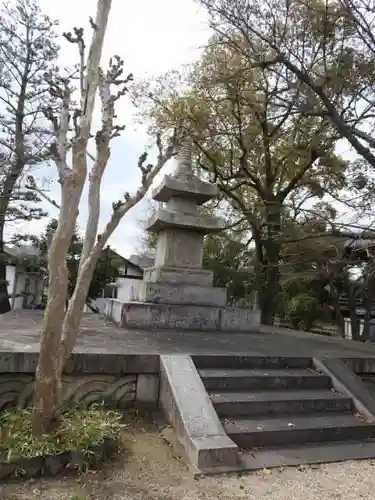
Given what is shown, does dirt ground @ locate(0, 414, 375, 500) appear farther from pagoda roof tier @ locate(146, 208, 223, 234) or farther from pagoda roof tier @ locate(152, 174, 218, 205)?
pagoda roof tier @ locate(152, 174, 218, 205)

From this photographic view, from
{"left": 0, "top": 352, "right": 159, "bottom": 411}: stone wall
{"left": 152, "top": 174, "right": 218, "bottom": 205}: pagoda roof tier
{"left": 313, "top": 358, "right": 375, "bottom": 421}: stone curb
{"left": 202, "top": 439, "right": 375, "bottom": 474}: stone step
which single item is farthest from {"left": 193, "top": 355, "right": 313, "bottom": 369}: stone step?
{"left": 152, "top": 174, "right": 218, "bottom": 205}: pagoda roof tier

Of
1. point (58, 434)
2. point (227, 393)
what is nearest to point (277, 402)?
point (227, 393)

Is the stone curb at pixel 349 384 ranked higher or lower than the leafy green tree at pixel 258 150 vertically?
lower

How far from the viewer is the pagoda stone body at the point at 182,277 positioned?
8.33m

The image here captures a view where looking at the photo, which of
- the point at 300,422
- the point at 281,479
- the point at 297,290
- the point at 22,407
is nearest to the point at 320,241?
the point at 300,422

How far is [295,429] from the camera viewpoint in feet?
14.6

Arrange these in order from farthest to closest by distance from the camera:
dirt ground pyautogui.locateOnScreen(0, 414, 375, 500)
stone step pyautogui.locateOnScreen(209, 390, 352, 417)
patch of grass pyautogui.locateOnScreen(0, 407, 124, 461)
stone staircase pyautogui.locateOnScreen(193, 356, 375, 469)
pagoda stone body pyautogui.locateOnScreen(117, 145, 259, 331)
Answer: pagoda stone body pyautogui.locateOnScreen(117, 145, 259, 331), stone step pyautogui.locateOnScreen(209, 390, 352, 417), stone staircase pyautogui.locateOnScreen(193, 356, 375, 469), patch of grass pyautogui.locateOnScreen(0, 407, 124, 461), dirt ground pyautogui.locateOnScreen(0, 414, 375, 500)

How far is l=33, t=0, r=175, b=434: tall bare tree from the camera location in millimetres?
3752

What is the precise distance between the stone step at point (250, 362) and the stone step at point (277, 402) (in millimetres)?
510

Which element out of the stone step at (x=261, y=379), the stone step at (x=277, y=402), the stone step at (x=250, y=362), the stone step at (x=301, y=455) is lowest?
the stone step at (x=301, y=455)

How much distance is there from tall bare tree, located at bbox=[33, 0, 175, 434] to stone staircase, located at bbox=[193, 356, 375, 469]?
1838mm

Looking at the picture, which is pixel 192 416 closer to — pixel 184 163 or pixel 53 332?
pixel 53 332

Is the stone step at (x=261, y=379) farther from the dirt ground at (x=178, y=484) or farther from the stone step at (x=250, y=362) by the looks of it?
the dirt ground at (x=178, y=484)

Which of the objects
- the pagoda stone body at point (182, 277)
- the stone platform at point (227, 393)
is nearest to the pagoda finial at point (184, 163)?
the pagoda stone body at point (182, 277)
